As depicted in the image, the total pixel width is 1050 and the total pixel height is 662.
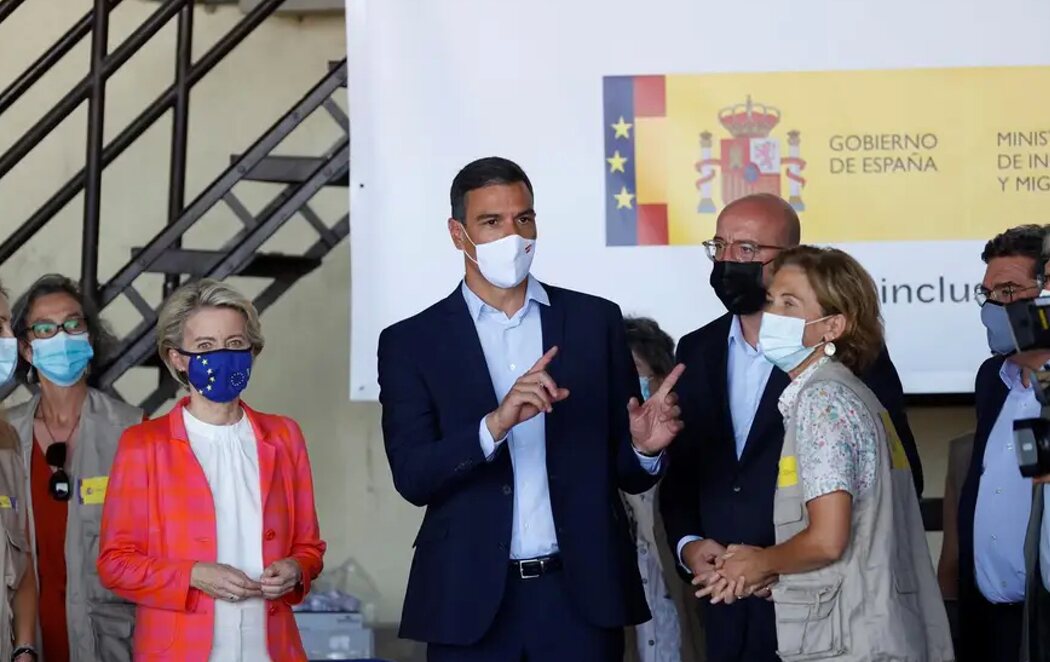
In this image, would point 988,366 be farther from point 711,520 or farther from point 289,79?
point 289,79

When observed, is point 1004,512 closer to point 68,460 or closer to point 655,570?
point 655,570

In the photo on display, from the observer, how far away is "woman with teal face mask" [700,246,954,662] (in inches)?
105

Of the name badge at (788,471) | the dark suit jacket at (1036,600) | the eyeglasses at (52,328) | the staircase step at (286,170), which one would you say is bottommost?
the dark suit jacket at (1036,600)

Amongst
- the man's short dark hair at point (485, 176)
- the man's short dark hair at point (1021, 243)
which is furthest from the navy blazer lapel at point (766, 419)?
the man's short dark hair at point (1021, 243)

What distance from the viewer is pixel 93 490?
12.4ft

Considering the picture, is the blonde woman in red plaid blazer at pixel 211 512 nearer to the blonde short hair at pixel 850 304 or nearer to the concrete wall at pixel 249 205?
the blonde short hair at pixel 850 304

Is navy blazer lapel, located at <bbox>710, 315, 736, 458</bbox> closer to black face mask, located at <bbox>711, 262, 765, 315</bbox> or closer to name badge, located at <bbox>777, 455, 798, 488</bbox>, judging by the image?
black face mask, located at <bbox>711, 262, 765, 315</bbox>

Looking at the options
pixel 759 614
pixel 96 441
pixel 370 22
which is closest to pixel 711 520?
pixel 759 614

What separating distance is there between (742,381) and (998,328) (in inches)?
28.3

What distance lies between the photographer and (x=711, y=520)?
337 cm

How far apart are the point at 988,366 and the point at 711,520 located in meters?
1.05

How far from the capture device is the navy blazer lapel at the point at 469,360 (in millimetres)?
3117

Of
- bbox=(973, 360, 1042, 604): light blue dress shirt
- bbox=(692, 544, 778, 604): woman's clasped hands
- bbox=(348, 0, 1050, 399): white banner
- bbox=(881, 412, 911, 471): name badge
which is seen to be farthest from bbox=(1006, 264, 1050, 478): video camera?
bbox=(348, 0, 1050, 399): white banner

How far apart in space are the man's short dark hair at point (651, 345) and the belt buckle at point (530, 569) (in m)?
1.23
